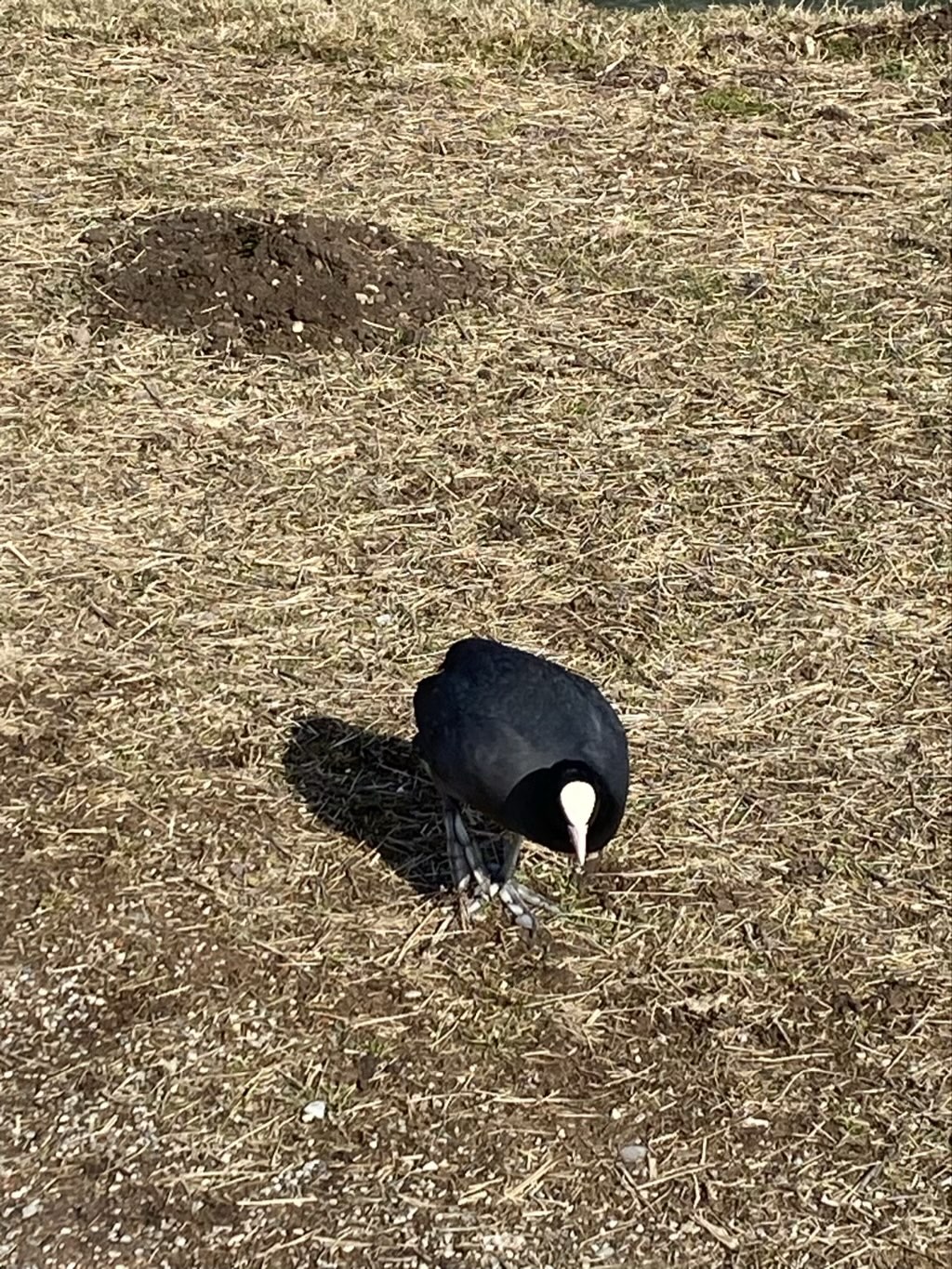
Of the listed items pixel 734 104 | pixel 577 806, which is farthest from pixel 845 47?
pixel 577 806

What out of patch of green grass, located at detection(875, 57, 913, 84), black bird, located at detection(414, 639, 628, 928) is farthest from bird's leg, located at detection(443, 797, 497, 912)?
patch of green grass, located at detection(875, 57, 913, 84)

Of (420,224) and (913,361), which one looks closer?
(913,361)

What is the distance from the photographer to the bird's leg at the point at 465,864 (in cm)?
459

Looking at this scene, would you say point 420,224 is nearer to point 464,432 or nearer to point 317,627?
point 464,432

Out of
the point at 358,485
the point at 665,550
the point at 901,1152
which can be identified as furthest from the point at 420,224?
the point at 901,1152

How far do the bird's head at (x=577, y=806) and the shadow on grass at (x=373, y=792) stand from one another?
88cm

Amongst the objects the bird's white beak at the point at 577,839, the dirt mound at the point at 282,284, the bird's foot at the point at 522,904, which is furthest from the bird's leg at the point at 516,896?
the dirt mound at the point at 282,284

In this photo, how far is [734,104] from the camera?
923 centimetres

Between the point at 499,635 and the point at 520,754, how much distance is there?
151 centimetres

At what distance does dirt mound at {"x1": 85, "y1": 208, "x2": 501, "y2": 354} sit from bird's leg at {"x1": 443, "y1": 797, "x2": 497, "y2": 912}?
3030 millimetres

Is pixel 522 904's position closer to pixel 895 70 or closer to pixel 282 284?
pixel 282 284

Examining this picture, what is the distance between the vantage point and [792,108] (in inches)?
362

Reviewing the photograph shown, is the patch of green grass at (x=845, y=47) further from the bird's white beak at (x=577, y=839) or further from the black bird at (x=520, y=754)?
the bird's white beak at (x=577, y=839)

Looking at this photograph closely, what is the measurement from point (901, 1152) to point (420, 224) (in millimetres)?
5266
